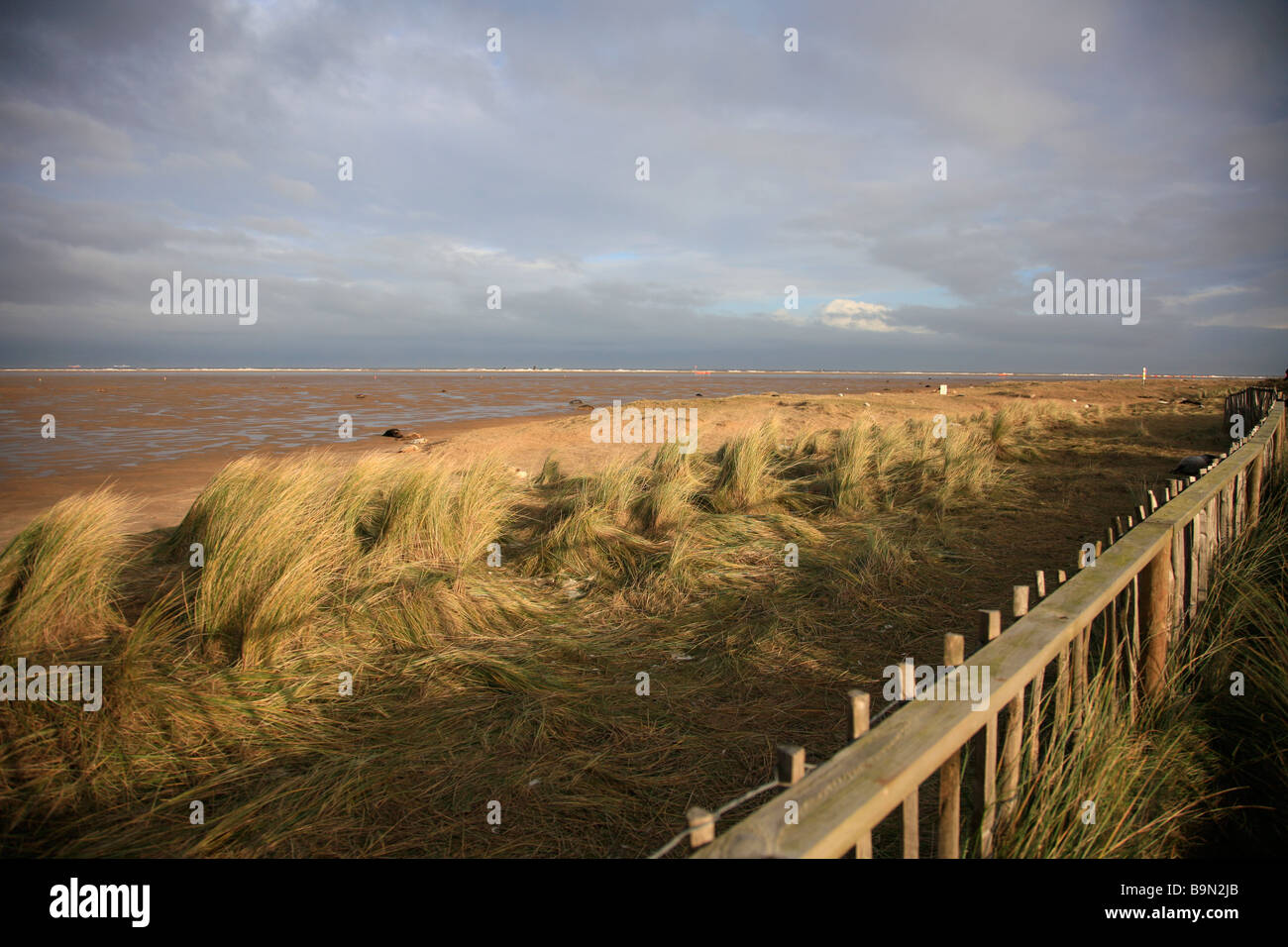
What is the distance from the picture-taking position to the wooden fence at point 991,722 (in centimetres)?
115

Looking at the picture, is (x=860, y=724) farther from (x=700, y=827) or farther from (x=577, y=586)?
(x=577, y=586)

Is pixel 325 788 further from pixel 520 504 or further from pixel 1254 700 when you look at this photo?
pixel 520 504

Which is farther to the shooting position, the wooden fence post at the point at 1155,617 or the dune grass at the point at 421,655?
the wooden fence post at the point at 1155,617

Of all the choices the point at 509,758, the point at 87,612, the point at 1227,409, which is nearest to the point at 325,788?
the point at 509,758

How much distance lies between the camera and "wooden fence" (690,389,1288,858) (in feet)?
3.78

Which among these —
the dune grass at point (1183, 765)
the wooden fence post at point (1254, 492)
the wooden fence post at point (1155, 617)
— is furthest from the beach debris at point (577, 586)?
the wooden fence post at point (1254, 492)

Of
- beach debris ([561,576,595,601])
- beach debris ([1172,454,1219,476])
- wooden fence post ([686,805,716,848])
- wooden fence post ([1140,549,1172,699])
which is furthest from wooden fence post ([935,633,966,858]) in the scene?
beach debris ([1172,454,1219,476])

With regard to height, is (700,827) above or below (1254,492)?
below

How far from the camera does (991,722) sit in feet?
5.30

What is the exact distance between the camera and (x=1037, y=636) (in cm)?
193

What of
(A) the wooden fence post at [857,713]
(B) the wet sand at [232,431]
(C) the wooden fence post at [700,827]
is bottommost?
(C) the wooden fence post at [700,827]

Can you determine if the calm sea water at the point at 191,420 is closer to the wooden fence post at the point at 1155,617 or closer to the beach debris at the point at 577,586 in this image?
the beach debris at the point at 577,586

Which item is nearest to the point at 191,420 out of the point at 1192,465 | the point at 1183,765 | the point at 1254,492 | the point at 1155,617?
the point at 1155,617
